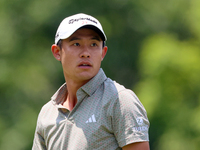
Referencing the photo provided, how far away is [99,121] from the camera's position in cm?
233

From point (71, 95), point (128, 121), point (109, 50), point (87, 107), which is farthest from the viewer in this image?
point (109, 50)

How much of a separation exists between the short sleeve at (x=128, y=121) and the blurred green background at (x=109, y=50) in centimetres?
462

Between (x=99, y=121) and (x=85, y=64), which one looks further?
(x=85, y=64)

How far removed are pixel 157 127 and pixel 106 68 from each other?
2.42 m

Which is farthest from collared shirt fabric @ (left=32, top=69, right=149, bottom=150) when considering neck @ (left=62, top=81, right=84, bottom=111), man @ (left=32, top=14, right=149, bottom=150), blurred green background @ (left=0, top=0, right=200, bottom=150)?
blurred green background @ (left=0, top=0, right=200, bottom=150)

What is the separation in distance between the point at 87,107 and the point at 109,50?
6.85 meters

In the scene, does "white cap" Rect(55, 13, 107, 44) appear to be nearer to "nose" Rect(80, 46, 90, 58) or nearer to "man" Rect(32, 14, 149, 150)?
"man" Rect(32, 14, 149, 150)

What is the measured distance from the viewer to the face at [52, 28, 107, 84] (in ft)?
8.47

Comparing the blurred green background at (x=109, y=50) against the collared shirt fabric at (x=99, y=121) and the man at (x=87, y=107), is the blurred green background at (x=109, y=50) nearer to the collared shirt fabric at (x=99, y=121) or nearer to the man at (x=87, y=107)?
the man at (x=87, y=107)

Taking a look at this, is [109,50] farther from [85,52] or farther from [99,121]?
[99,121]

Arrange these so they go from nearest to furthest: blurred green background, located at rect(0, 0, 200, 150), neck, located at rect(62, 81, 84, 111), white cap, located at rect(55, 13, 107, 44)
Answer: white cap, located at rect(55, 13, 107, 44) → neck, located at rect(62, 81, 84, 111) → blurred green background, located at rect(0, 0, 200, 150)

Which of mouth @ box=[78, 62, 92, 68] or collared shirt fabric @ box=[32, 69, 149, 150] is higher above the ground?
mouth @ box=[78, 62, 92, 68]

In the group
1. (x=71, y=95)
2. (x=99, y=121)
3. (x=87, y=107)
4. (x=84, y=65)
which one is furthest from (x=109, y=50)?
(x=99, y=121)

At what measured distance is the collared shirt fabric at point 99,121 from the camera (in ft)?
7.55
